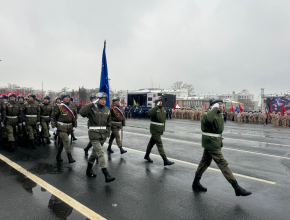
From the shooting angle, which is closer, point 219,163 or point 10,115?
point 219,163

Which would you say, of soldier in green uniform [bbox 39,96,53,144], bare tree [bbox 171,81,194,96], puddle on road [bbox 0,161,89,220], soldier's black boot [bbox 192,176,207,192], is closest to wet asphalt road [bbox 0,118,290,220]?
puddle on road [bbox 0,161,89,220]

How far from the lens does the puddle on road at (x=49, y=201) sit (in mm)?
3316

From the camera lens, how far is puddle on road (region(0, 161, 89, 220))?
3.32 metres

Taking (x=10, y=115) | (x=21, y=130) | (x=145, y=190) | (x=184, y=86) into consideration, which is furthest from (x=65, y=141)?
(x=184, y=86)

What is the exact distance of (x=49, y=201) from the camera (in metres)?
3.77

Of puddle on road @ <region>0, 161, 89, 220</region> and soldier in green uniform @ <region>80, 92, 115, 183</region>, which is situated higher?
soldier in green uniform @ <region>80, 92, 115, 183</region>

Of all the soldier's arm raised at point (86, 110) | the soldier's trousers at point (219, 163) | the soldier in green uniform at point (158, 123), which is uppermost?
the soldier's arm raised at point (86, 110)

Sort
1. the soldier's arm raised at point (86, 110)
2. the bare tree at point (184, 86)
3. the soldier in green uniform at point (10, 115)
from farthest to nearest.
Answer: the bare tree at point (184, 86) → the soldier in green uniform at point (10, 115) → the soldier's arm raised at point (86, 110)

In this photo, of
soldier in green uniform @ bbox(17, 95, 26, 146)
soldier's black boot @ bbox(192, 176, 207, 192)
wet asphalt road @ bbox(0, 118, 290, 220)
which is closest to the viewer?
wet asphalt road @ bbox(0, 118, 290, 220)

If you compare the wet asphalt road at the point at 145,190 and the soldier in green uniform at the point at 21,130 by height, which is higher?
the soldier in green uniform at the point at 21,130

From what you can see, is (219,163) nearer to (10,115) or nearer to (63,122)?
(63,122)

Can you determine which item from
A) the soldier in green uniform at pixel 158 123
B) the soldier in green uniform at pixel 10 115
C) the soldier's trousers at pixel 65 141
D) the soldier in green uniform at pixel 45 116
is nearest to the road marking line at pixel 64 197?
the soldier's trousers at pixel 65 141

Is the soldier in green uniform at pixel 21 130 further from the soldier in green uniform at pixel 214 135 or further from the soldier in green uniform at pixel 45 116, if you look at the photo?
the soldier in green uniform at pixel 214 135

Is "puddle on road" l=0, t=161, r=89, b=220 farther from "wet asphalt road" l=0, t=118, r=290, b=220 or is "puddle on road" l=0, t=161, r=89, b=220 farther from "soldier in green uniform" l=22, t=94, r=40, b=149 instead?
"soldier in green uniform" l=22, t=94, r=40, b=149
